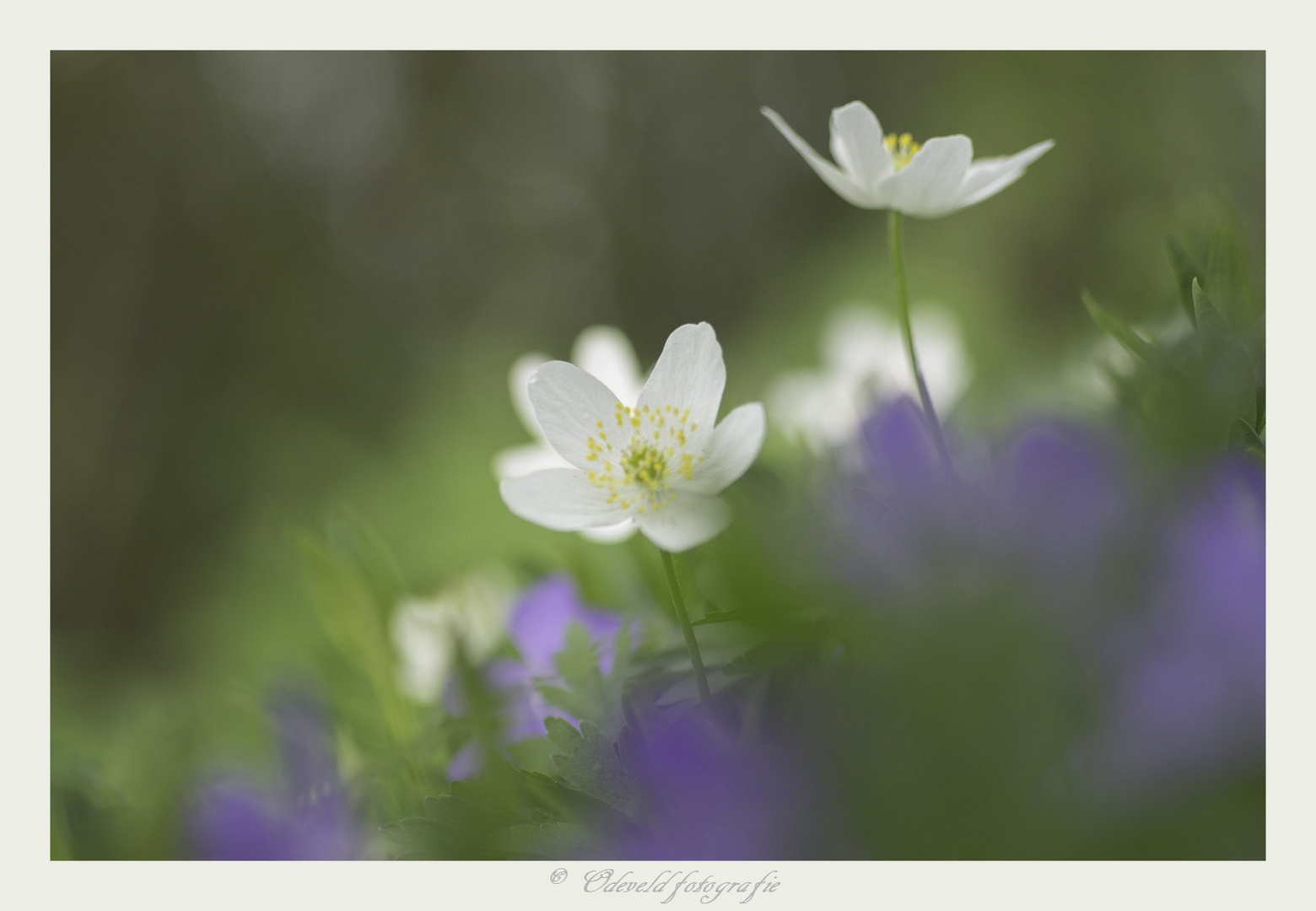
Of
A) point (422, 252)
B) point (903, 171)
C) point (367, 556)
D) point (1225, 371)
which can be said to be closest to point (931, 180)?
point (903, 171)

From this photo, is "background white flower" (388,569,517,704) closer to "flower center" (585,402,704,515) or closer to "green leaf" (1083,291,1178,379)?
"flower center" (585,402,704,515)

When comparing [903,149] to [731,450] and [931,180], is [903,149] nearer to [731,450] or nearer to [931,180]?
[931,180]

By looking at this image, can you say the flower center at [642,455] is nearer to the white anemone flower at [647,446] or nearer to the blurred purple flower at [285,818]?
the white anemone flower at [647,446]

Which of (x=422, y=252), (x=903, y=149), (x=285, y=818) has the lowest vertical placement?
(x=285, y=818)

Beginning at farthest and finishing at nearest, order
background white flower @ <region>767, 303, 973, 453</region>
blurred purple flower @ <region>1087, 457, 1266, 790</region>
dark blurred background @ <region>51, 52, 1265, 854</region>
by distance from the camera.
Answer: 1. dark blurred background @ <region>51, 52, 1265, 854</region>
2. background white flower @ <region>767, 303, 973, 453</region>
3. blurred purple flower @ <region>1087, 457, 1266, 790</region>

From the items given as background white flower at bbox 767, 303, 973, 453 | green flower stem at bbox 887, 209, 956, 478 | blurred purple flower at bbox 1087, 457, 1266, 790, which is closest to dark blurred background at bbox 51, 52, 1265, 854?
background white flower at bbox 767, 303, 973, 453

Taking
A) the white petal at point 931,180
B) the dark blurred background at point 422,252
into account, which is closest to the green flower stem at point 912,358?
the white petal at point 931,180
